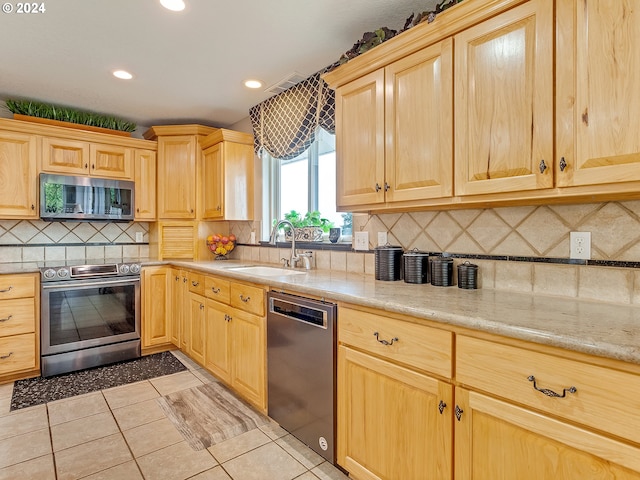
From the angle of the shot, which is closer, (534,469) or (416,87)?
(534,469)

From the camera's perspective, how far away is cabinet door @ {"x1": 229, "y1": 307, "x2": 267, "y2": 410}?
213 cm

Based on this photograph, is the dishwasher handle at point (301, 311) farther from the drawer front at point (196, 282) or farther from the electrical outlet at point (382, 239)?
the drawer front at point (196, 282)

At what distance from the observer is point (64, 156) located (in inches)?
125

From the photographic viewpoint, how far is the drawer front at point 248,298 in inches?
83.9

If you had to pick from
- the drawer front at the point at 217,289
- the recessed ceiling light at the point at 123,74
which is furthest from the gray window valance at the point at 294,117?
the drawer front at the point at 217,289

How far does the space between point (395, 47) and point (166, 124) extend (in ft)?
9.79

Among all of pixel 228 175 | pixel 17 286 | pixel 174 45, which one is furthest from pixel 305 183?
pixel 17 286

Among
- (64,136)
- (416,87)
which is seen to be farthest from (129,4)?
(64,136)

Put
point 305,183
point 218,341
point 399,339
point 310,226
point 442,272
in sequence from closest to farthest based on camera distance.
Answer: point 399,339
point 442,272
point 218,341
point 310,226
point 305,183

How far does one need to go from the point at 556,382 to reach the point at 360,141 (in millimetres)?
1442

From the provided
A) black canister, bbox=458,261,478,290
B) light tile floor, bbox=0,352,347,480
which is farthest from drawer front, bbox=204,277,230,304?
black canister, bbox=458,261,478,290

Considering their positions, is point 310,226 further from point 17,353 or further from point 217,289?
point 17,353

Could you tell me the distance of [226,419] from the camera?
2184 millimetres

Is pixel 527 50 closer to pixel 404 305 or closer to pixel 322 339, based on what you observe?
pixel 404 305
